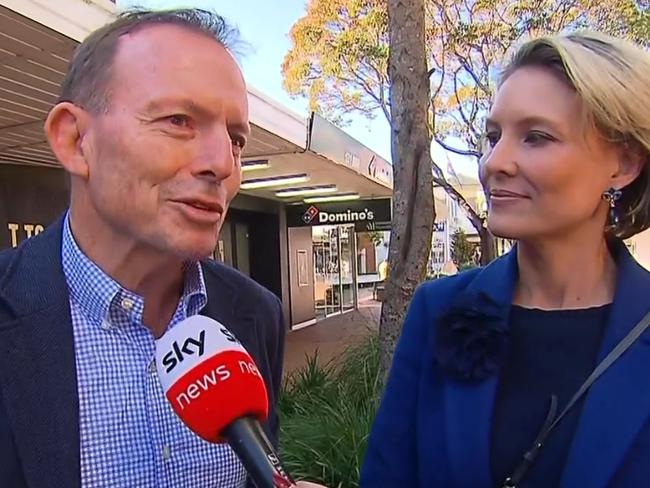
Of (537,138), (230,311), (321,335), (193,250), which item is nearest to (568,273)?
(537,138)

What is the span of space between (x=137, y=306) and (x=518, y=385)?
37.9 inches

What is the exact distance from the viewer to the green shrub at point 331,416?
4480 millimetres

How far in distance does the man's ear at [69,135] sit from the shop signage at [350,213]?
1350 centimetres

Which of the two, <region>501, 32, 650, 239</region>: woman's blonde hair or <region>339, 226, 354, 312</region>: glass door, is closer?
<region>501, 32, 650, 239</region>: woman's blonde hair

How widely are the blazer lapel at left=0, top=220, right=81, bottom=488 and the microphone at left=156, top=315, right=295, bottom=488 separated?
206mm

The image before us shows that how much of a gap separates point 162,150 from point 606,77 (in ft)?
3.58

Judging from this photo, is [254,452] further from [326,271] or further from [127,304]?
[326,271]

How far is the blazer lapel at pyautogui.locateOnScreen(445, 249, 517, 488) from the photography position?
1735 mm

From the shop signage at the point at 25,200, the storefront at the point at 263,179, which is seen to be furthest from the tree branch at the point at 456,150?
the shop signage at the point at 25,200

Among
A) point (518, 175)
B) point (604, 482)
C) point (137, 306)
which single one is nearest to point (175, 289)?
point (137, 306)

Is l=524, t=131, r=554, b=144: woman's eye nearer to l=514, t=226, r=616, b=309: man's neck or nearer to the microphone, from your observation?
l=514, t=226, r=616, b=309: man's neck

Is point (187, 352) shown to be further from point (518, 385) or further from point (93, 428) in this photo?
point (518, 385)

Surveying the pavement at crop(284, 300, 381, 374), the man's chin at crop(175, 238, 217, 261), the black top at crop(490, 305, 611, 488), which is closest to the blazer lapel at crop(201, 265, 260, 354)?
the man's chin at crop(175, 238, 217, 261)

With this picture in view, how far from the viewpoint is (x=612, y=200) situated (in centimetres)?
193
